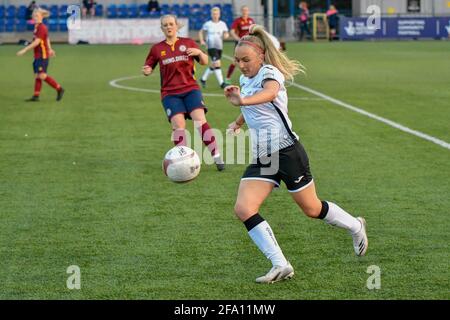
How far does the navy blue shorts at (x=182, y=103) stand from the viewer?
45.5ft

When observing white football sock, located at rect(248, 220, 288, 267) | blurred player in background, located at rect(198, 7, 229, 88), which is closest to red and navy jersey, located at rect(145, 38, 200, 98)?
white football sock, located at rect(248, 220, 288, 267)

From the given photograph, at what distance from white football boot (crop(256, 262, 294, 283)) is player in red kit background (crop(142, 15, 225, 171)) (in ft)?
19.8

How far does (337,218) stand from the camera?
841 centimetres

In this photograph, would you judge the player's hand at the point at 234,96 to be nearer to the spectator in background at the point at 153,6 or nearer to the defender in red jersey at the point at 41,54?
the defender in red jersey at the point at 41,54

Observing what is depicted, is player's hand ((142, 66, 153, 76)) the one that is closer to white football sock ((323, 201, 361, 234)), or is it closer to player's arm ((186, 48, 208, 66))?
player's arm ((186, 48, 208, 66))

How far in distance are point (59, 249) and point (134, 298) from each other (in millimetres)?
1881

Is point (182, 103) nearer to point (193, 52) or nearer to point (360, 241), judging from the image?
point (193, 52)

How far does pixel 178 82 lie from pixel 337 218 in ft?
19.6

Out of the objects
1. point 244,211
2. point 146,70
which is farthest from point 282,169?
point 146,70

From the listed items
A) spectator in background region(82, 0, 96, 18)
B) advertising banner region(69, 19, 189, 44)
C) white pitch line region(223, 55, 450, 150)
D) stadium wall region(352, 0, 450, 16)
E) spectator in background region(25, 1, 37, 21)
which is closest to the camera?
white pitch line region(223, 55, 450, 150)

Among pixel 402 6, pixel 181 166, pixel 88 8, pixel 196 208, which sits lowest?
pixel 196 208

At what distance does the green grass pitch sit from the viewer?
787 cm
